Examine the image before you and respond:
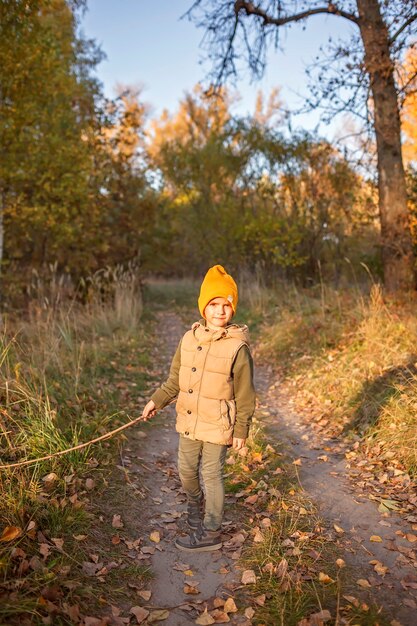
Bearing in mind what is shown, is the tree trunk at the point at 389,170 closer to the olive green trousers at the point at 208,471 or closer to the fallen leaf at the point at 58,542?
the olive green trousers at the point at 208,471

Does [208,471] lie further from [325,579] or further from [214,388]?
[325,579]

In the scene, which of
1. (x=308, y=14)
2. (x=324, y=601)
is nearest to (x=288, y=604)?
(x=324, y=601)

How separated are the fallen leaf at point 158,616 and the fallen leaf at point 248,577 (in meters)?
0.51

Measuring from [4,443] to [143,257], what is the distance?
1544 cm

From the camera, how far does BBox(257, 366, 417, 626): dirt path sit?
290 cm

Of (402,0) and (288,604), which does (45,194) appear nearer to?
(402,0)

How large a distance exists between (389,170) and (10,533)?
24.0 ft

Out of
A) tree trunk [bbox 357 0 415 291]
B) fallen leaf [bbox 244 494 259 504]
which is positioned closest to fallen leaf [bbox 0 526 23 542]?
fallen leaf [bbox 244 494 259 504]

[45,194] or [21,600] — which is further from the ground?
[45,194]

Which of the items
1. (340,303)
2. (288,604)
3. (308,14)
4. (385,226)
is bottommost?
(288,604)

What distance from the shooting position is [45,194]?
1092 cm

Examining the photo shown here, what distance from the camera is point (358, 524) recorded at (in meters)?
3.70

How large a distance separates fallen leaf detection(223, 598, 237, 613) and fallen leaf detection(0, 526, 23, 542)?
128 centimetres

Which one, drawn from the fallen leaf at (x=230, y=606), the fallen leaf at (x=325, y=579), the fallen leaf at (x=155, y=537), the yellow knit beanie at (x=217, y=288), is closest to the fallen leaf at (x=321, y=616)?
the fallen leaf at (x=325, y=579)
